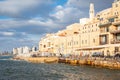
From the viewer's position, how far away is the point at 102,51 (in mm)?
98938

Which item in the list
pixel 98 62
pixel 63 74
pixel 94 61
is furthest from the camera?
pixel 94 61

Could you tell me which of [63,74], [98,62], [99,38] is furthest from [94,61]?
[99,38]

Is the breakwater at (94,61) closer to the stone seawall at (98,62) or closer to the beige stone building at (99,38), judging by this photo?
the stone seawall at (98,62)

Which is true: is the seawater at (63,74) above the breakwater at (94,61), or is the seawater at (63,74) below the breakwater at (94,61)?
below

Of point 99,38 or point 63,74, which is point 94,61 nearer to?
point 63,74

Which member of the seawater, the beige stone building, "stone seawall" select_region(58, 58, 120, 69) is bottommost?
the seawater

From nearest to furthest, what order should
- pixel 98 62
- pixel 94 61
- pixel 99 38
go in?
1. pixel 98 62
2. pixel 94 61
3. pixel 99 38

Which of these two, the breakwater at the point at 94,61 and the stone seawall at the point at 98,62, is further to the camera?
the breakwater at the point at 94,61

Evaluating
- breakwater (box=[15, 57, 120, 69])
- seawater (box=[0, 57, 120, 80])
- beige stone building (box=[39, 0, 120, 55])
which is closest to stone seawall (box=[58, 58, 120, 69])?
breakwater (box=[15, 57, 120, 69])

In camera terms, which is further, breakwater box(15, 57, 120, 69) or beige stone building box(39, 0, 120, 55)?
beige stone building box(39, 0, 120, 55)

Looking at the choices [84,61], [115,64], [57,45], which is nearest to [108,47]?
[84,61]

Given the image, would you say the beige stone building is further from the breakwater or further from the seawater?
the seawater

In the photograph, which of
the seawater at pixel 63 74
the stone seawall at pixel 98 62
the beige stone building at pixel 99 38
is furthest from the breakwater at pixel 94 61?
the beige stone building at pixel 99 38

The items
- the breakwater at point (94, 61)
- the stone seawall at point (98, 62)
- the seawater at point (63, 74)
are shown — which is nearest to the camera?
the seawater at point (63, 74)
